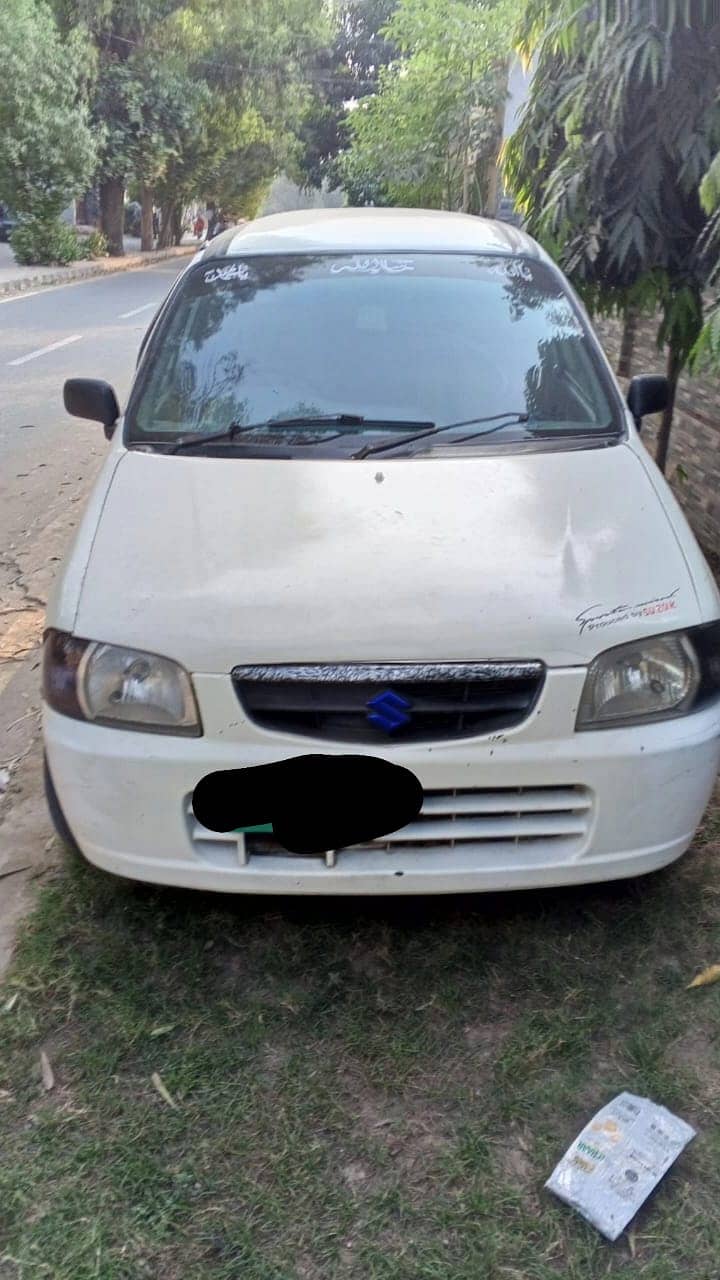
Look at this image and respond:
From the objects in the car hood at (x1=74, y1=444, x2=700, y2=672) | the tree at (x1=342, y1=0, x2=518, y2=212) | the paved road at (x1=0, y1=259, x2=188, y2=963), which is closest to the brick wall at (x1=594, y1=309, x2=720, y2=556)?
the car hood at (x1=74, y1=444, x2=700, y2=672)

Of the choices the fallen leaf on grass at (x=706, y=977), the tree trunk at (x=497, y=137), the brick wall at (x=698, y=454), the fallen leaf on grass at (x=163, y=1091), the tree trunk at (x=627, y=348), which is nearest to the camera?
the fallen leaf on grass at (x=163, y=1091)

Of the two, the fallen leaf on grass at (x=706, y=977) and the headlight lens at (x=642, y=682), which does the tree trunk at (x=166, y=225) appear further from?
the fallen leaf on grass at (x=706, y=977)

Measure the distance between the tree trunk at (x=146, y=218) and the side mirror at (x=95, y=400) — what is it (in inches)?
1318

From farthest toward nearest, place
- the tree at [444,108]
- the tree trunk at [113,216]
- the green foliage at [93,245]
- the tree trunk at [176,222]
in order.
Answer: the tree trunk at [176,222], the tree trunk at [113,216], the green foliage at [93,245], the tree at [444,108]

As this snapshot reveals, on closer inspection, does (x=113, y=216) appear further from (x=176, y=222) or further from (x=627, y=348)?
(x=627, y=348)

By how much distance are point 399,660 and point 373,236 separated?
221 centimetres

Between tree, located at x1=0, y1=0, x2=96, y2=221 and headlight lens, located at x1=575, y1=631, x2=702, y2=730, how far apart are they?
2441 cm

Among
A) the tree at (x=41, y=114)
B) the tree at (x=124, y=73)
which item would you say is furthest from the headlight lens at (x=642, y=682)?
the tree at (x=124, y=73)

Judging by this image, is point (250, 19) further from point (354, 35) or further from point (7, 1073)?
point (7, 1073)

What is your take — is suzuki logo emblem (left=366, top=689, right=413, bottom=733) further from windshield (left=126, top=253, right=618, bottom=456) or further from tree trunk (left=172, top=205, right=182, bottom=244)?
tree trunk (left=172, top=205, right=182, bottom=244)

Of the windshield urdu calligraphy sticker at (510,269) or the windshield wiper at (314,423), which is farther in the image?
the windshield urdu calligraphy sticker at (510,269)

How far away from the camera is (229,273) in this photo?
3.75 meters

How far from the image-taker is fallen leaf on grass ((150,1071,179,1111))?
223 cm

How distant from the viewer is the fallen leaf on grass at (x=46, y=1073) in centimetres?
228
